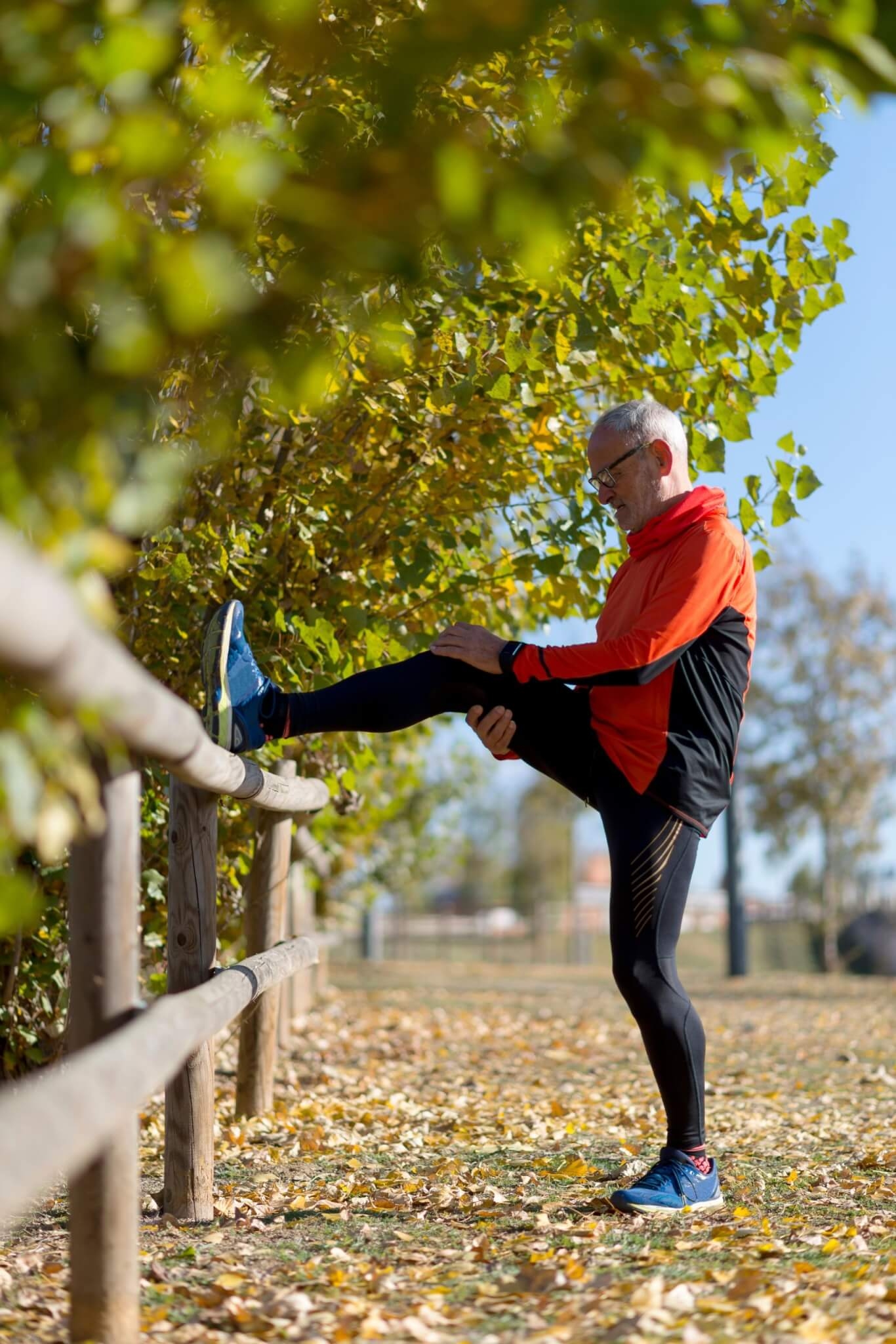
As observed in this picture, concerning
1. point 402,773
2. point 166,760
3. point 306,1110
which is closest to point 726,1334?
point 166,760

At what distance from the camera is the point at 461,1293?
2.71m

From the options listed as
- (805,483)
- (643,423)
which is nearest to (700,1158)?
(643,423)

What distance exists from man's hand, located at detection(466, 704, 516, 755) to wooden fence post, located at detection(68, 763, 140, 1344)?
1.54 metres

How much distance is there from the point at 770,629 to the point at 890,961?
20.3 feet

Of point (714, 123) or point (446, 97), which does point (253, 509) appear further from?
point (714, 123)

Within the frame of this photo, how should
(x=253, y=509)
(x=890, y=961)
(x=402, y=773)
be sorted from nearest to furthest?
(x=253, y=509), (x=402, y=773), (x=890, y=961)

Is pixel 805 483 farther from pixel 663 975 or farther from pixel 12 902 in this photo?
pixel 12 902

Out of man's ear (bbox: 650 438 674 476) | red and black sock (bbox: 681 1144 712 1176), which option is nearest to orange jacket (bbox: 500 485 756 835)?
man's ear (bbox: 650 438 674 476)

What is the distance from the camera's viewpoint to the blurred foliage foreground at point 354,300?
1.67 m

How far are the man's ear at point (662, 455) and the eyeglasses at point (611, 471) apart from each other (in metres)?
0.02

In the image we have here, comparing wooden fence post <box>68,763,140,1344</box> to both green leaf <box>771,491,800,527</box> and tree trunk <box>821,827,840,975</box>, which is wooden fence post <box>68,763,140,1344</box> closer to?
green leaf <box>771,491,800,527</box>

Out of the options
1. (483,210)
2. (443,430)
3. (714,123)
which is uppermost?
(443,430)

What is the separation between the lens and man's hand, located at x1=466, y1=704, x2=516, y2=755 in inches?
149

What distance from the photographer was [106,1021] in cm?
235
